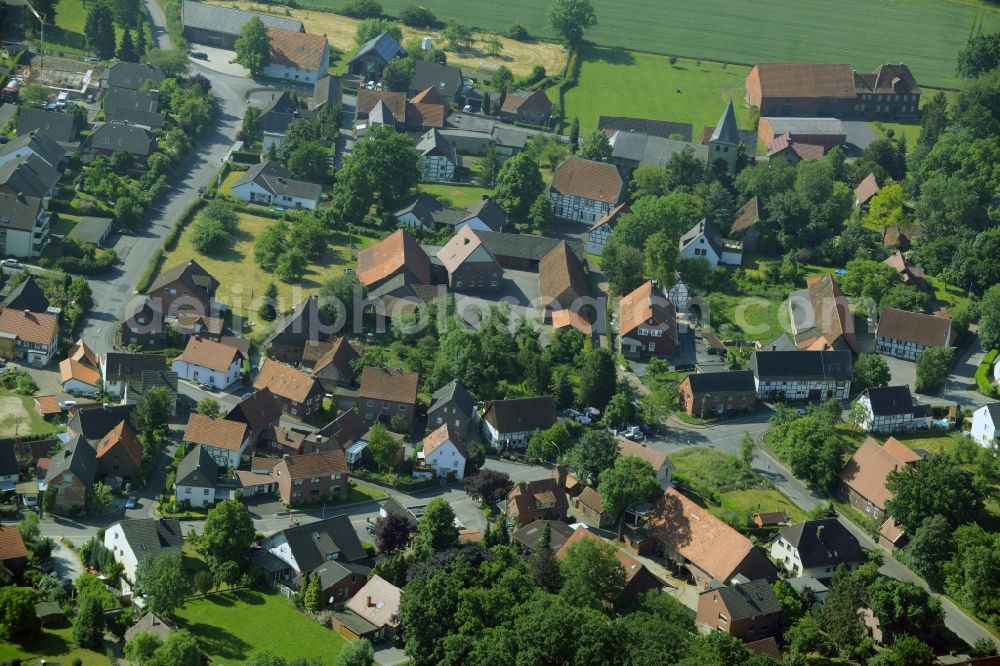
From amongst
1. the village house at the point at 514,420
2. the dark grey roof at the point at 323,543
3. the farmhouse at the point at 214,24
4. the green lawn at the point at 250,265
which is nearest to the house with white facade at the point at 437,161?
the green lawn at the point at 250,265

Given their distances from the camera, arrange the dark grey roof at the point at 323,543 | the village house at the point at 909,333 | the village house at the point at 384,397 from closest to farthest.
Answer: the dark grey roof at the point at 323,543 < the village house at the point at 384,397 < the village house at the point at 909,333

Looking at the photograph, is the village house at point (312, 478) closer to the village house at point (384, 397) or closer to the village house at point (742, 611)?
the village house at point (384, 397)

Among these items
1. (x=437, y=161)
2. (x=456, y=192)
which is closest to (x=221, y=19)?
(x=437, y=161)

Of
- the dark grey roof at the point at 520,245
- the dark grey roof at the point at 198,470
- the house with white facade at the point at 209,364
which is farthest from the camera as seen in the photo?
the dark grey roof at the point at 520,245

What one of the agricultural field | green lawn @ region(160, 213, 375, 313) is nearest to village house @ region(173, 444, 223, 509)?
green lawn @ region(160, 213, 375, 313)

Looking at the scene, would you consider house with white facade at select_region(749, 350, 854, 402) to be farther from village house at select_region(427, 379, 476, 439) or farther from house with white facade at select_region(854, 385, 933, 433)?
village house at select_region(427, 379, 476, 439)

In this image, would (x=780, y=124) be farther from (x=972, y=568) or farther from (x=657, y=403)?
(x=972, y=568)

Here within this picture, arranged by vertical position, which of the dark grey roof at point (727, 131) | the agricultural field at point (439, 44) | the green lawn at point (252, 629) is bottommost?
the green lawn at point (252, 629)
